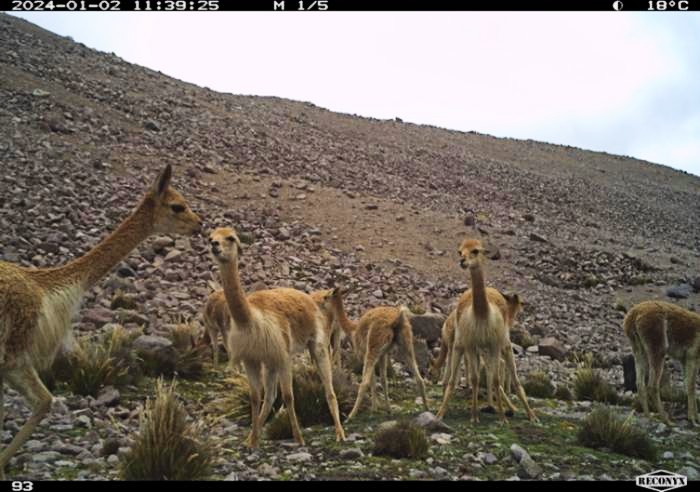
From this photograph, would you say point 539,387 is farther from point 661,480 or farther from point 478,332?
point 661,480

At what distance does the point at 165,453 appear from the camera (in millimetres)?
4910

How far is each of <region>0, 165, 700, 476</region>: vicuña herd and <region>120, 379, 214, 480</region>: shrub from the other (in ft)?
2.70

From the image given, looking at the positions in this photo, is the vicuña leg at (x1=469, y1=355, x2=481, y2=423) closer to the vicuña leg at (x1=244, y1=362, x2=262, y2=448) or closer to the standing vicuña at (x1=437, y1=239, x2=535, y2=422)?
the standing vicuña at (x1=437, y1=239, x2=535, y2=422)

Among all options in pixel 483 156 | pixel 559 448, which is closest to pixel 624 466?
pixel 559 448

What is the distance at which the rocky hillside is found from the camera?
43.2 ft

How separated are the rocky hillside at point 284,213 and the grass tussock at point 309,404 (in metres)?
1.52

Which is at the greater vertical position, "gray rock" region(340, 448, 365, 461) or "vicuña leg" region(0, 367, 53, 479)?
"vicuña leg" region(0, 367, 53, 479)

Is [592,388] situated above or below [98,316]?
below

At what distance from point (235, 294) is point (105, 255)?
1348 mm

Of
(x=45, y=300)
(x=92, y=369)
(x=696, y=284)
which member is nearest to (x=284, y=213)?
(x=92, y=369)

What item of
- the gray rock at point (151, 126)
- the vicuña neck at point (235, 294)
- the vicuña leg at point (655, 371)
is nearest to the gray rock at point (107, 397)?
the vicuña neck at point (235, 294)

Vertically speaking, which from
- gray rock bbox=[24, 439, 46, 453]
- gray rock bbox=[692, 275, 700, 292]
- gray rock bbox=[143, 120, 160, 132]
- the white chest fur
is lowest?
gray rock bbox=[24, 439, 46, 453]

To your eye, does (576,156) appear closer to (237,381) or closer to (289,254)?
(289,254)
